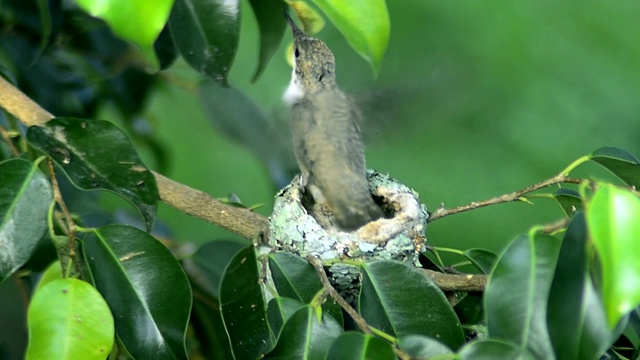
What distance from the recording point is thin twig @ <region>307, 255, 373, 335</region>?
802 mm

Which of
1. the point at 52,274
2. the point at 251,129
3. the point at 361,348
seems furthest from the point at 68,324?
the point at 251,129

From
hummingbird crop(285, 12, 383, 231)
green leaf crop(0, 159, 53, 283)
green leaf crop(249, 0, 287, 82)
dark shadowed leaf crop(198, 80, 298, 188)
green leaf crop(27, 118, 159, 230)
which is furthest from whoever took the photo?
dark shadowed leaf crop(198, 80, 298, 188)

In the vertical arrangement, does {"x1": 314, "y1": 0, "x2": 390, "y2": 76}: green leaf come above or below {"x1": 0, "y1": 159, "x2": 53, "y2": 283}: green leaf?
above

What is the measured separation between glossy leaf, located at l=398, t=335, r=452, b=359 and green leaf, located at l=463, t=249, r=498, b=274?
334 millimetres

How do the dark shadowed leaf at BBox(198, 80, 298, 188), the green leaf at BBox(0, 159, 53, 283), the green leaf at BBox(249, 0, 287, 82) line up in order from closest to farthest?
the green leaf at BBox(0, 159, 53, 283), the green leaf at BBox(249, 0, 287, 82), the dark shadowed leaf at BBox(198, 80, 298, 188)

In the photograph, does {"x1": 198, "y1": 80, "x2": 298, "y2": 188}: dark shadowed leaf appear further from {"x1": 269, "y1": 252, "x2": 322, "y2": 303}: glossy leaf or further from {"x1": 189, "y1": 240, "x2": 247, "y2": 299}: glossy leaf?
{"x1": 269, "y1": 252, "x2": 322, "y2": 303}: glossy leaf

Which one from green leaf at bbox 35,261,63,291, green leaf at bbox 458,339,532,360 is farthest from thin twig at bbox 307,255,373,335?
green leaf at bbox 35,261,63,291

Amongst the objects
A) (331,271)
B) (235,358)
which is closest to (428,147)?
(331,271)

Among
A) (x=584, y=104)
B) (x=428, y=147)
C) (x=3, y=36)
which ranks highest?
(x=3, y=36)

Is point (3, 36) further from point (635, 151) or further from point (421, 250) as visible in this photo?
point (635, 151)

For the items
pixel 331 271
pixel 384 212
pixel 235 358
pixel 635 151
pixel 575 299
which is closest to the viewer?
pixel 575 299

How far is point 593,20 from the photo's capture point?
9.45 feet

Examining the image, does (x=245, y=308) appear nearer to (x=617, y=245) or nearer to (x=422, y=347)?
(x=422, y=347)

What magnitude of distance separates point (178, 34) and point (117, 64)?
64 centimetres
